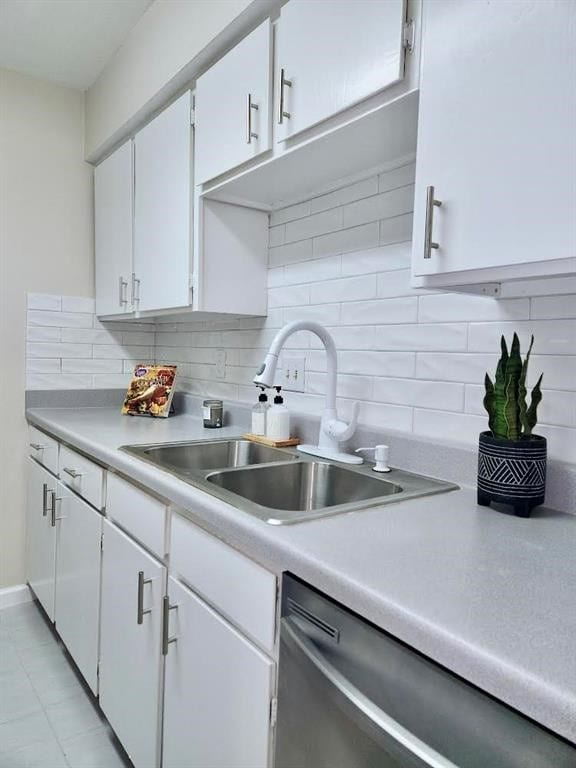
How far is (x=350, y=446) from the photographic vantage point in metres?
1.60

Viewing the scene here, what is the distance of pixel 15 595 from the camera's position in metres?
2.57

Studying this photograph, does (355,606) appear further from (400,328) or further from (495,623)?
(400,328)

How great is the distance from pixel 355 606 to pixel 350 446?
2.86 ft

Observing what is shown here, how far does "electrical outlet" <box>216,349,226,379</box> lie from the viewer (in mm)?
2350

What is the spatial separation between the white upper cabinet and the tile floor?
1.85m

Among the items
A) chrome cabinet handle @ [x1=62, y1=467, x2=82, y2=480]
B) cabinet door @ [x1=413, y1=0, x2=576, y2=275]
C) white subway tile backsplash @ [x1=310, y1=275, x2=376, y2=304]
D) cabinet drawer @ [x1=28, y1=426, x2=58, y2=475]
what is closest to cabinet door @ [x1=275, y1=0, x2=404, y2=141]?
cabinet door @ [x1=413, y1=0, x2=576, y2=275]

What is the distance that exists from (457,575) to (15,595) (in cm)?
249

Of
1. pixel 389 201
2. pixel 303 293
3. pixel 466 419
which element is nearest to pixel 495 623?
pixel 466 419

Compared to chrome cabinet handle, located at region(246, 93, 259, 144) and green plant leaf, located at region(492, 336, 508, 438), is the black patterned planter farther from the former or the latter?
chrome cabinet handle, located at region(246, 93, 259, 144)

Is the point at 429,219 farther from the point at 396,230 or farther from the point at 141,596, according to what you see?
the point at 141,596

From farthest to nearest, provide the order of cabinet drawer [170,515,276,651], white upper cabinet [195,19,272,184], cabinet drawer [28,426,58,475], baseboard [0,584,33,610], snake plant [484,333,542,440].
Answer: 1. baseboard [0,584,33,610]
2. cabinet drawer [28,426,58,475]
3. white upper cabinet [195,19,272,184]
4. snake plant [484,333,542,440]
5. cabinet drawer [170,515,276,651]

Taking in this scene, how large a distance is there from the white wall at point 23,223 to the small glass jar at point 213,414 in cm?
108

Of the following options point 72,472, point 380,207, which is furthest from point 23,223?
point 380,207

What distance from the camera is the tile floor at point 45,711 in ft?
5.34
